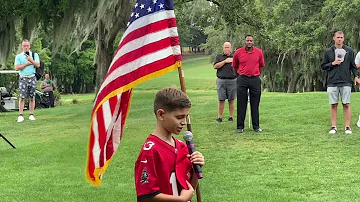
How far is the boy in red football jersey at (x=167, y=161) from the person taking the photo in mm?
2693

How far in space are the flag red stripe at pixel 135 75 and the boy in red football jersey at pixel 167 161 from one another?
0.83m

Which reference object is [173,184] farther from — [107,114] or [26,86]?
[26,86]

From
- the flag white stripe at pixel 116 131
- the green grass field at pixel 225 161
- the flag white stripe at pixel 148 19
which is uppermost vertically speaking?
the flag white stripe at pixel 148 19

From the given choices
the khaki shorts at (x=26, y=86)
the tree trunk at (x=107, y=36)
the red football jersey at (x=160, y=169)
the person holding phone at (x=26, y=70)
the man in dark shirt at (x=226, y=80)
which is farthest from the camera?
the tree trunk at (x=107, y=36)

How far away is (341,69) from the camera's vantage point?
854 centimetres

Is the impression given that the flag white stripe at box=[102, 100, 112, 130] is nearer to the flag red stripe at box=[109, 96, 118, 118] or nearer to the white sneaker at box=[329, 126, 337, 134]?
the flag red stripe at box=[109, 96, 118, 118]

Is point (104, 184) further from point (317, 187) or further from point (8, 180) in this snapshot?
point (317, 187)

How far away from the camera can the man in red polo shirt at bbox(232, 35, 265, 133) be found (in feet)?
29.6

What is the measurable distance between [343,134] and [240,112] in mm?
1717

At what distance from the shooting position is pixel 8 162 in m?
7.08

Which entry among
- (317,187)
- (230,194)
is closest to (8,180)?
(230,194)

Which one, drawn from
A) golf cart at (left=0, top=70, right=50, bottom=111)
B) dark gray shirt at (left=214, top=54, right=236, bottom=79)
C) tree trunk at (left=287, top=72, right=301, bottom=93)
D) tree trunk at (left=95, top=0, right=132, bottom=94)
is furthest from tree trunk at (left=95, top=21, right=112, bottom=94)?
tree trunk at (left=287, top=72, right=301, bottom=93)

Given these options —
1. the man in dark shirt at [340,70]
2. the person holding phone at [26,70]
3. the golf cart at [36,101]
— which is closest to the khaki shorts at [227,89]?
the man in dark shirt at [340,70]

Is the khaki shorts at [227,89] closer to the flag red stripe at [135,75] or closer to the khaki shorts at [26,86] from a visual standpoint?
the khaki shorts at [26,86]
